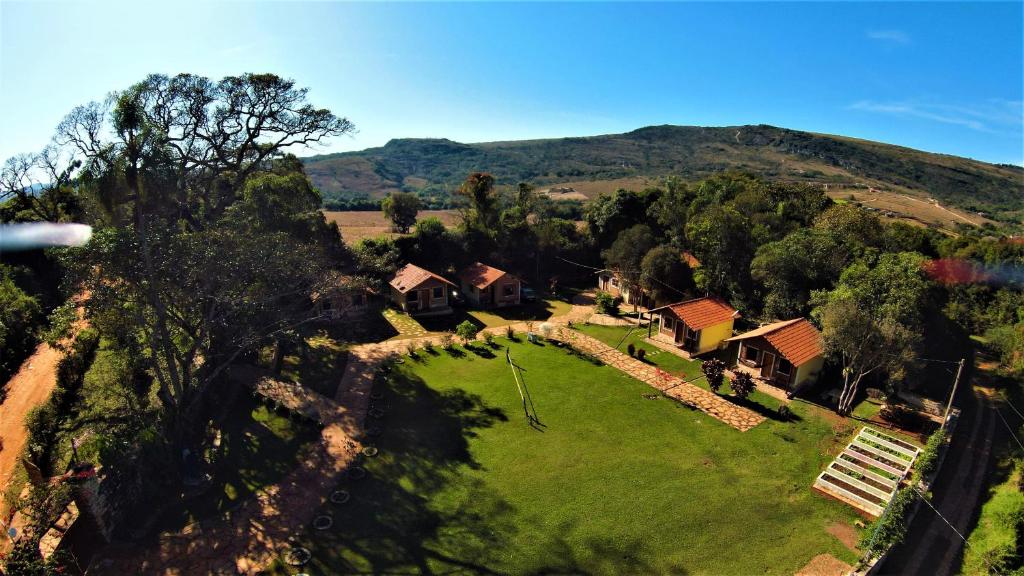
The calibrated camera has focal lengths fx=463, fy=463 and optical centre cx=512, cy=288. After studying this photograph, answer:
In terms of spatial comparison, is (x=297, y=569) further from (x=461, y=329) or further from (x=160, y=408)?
(x=461, y=329)

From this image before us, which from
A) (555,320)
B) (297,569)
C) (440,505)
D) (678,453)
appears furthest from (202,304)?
(555,320)

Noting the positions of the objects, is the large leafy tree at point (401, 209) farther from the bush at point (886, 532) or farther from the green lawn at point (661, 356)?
the bush at point (886, 532)

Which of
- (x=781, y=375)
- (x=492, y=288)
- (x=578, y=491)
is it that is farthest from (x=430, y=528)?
(x=492, y=288)

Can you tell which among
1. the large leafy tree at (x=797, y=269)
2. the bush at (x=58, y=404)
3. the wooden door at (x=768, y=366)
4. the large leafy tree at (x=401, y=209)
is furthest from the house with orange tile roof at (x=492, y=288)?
the bush at (x=58, y=404)

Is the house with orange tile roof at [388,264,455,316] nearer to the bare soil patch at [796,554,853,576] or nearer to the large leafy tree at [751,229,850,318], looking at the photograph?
→ the large leafy tree at [751,229,850,318]

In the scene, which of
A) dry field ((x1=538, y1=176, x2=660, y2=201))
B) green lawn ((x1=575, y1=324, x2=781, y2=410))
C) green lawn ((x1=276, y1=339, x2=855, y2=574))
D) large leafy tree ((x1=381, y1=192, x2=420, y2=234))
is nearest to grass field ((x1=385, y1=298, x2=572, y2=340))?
green lawn ((x1=575, y1=324, x2=781, y2=410))

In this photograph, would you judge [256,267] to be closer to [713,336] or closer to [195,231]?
[195,231]

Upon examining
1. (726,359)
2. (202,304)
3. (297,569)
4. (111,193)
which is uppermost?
(111,193)
